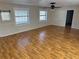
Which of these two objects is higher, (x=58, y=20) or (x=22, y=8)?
(x=22, y=8)

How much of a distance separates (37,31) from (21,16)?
71.6 inches

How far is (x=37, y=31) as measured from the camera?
22.1 feet

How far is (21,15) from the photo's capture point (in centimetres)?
667

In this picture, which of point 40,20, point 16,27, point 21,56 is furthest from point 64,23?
point 21,56

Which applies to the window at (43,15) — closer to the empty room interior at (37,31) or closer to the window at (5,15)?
the empty room interior at (37,31)

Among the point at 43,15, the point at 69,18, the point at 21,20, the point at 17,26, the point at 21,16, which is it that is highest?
the point at 43,15

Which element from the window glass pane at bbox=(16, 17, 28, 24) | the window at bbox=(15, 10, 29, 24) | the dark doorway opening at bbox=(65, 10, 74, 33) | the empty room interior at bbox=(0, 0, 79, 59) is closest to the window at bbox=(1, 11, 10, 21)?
the empty room interior at bbox=(0, 0, 79, 59)

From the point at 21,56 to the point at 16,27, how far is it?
364 cm

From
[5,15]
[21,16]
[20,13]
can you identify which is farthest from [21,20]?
[5,15]

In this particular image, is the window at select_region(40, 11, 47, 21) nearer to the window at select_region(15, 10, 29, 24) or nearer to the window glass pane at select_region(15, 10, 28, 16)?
the window at select_region(15, 10, 29, 24)

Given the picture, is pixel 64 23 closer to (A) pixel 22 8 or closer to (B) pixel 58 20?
(B) pixel 58 20

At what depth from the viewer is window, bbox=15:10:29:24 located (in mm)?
6320

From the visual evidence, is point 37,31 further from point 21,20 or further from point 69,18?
point 69,18

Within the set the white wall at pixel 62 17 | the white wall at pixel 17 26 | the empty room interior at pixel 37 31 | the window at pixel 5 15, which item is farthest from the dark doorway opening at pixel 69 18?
the window at pixel 5 15
